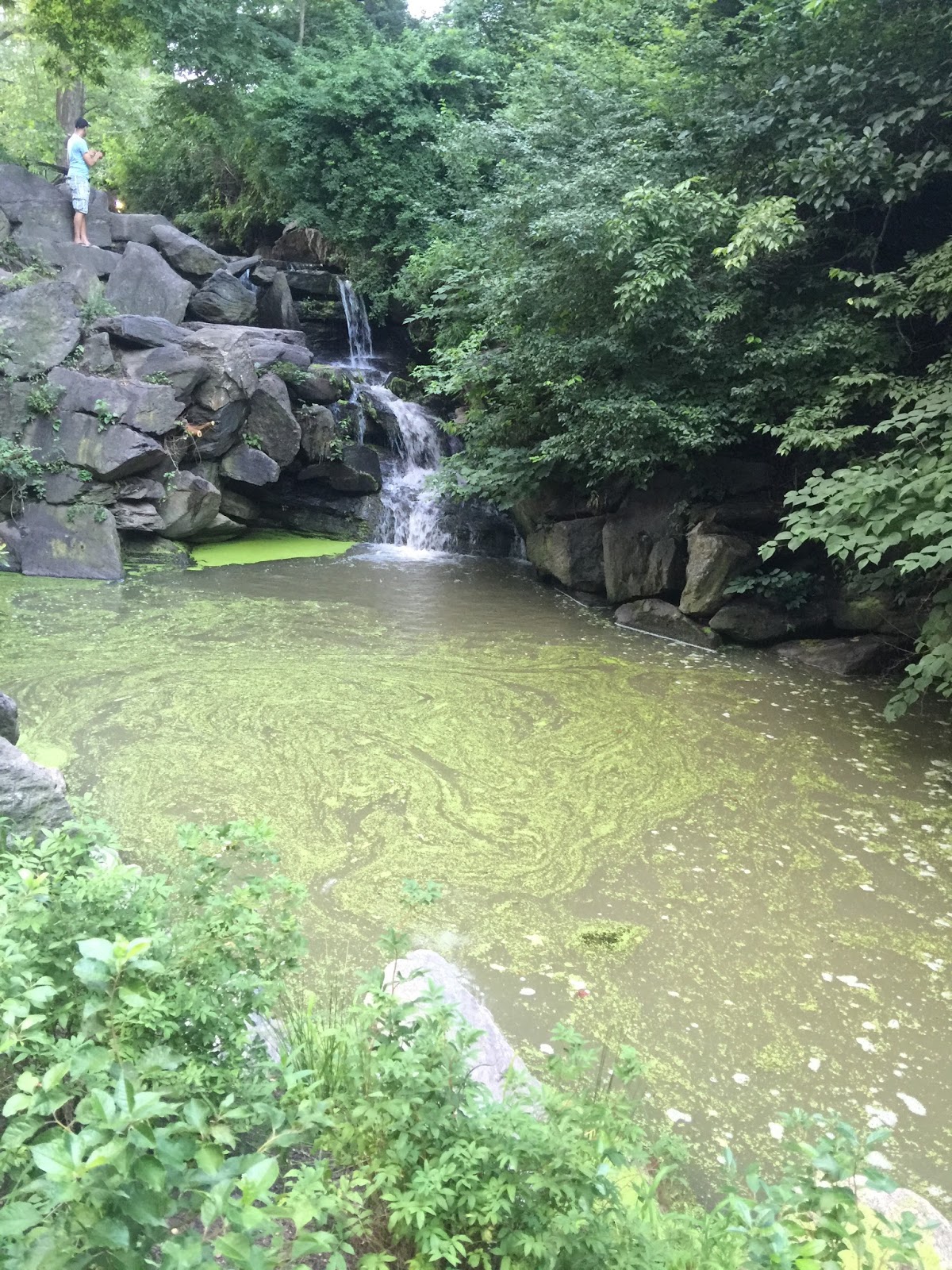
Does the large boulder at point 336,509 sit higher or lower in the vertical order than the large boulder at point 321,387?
lower

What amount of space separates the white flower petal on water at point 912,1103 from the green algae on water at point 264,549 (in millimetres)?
8696

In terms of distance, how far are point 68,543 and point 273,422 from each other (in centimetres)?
307

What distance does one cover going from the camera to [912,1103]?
8.54ft

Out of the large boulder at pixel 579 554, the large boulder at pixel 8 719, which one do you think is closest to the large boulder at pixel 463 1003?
the large boulder at pixel 8 719

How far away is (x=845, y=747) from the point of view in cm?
533

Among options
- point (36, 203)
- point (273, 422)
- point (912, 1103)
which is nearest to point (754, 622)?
point (912, 1103)

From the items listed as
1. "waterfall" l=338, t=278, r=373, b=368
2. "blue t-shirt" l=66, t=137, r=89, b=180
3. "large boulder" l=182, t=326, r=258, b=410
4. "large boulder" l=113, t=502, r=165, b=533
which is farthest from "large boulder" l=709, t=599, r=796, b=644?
"blue t-shirt" l=66, t=137, r=89, b=180

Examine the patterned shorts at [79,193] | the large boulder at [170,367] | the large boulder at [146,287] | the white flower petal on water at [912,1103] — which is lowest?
the white flower petal on water at [912,1103]

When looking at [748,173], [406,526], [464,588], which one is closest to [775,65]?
[748,173]

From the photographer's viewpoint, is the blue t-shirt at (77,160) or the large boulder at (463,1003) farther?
the blue t-shirt at (77,160)

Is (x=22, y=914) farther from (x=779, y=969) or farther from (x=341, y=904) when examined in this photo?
(x=779, y=969)

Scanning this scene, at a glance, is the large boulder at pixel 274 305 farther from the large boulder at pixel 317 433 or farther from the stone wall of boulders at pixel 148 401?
the large boulder at pixel 317 433

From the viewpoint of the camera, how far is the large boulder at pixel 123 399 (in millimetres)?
9391

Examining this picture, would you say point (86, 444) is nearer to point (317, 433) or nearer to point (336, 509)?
point (317, 433)
